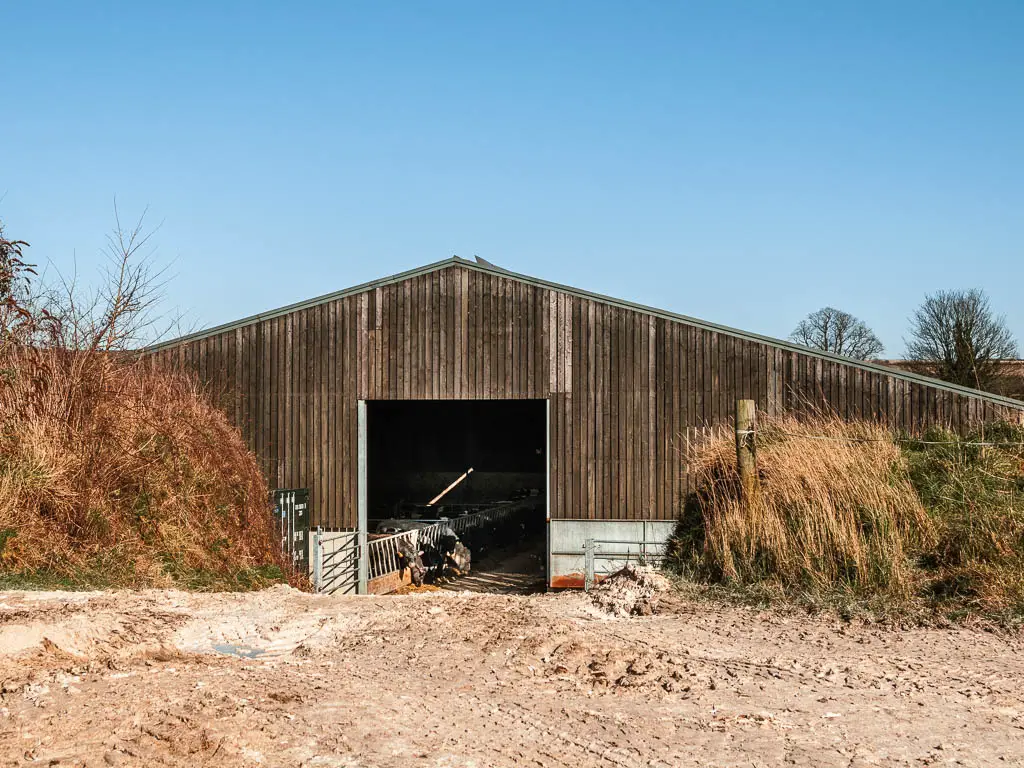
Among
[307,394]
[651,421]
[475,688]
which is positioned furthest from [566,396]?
[475,688]

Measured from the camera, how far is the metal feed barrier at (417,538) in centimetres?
1608

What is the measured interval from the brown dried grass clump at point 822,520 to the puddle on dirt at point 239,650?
5.24 meters

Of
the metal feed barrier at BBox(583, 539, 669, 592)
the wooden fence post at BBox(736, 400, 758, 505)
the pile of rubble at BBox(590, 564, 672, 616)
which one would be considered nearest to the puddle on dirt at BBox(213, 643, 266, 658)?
the pile of rubble at BBox(590, 564, 672, 616)

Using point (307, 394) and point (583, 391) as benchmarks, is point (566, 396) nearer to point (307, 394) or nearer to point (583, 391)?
point (583, 391)

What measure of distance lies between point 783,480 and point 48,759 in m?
8.01

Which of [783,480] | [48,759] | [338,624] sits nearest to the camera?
[48,759]

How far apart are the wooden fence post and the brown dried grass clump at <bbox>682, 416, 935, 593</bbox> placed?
0.12 metres

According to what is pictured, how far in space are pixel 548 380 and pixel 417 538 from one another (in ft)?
15.9

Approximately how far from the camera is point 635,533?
14.3 metres

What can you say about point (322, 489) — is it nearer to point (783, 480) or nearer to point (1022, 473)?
point (783, 480)

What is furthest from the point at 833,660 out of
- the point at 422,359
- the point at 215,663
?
the point at 422,359

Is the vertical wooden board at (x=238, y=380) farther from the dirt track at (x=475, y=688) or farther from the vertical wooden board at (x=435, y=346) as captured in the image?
the dirt track at (x=475, y=688)

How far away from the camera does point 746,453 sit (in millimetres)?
10695

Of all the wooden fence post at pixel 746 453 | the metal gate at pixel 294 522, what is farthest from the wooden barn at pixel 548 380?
the wooden fence post at pixel 746 453
